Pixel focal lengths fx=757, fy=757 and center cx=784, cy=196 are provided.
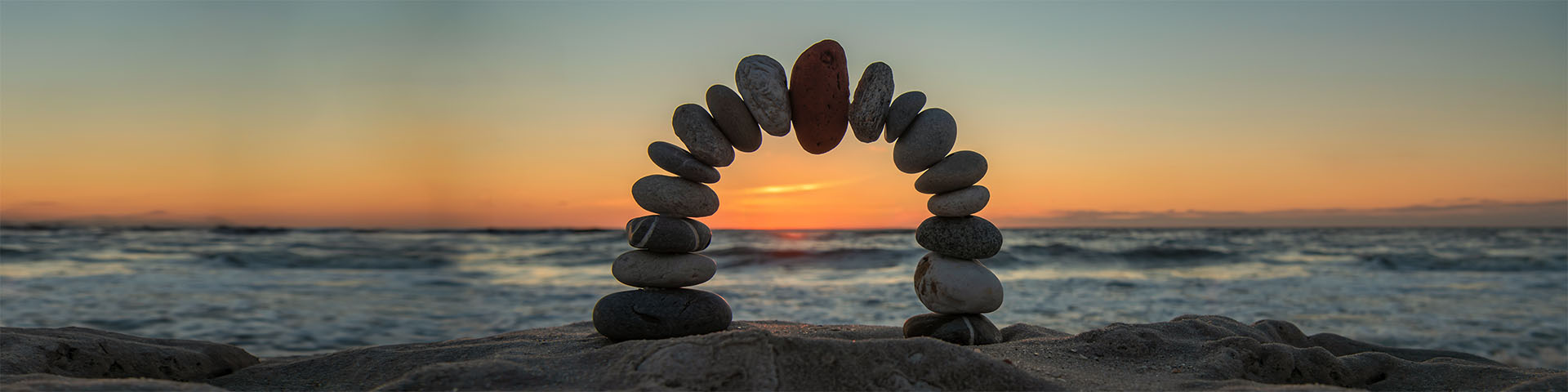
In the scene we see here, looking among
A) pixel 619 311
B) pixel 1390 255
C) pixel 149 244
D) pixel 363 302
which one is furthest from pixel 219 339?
pixel 1390 255

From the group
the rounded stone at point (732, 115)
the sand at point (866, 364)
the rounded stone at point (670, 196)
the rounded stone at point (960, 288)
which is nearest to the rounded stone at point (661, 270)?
the rounded stone at point (670, 196)

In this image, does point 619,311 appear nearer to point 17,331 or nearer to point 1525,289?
point 17,331

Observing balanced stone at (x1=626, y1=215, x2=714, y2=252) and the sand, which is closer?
the sand

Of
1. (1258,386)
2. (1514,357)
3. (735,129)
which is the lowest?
(1514,357)

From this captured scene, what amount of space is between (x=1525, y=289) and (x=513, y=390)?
1340 centimetres

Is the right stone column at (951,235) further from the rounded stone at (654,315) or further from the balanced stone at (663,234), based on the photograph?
the balanced stone at (663,234)

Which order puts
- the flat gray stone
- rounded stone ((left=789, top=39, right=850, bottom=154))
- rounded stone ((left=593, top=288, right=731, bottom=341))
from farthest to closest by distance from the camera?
rounded stone ((left=789, top=39, right=850, bottom=154)), rounded stone ((left=593, top=288, right=731, bottom=341)), the flat gray stone

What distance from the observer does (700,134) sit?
410cm

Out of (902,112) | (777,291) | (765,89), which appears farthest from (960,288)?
(777,291)

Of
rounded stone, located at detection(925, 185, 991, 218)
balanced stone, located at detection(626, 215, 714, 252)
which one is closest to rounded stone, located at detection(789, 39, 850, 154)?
rounded stone, located at detection(925, 185, 991, 218)

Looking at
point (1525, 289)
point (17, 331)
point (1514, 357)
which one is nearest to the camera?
point (17, 331)

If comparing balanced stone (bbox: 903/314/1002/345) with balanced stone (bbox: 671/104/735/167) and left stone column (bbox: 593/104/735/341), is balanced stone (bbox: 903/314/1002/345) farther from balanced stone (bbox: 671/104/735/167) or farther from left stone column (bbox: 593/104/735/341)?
balanced stone (bbox: 671/104/735/167)

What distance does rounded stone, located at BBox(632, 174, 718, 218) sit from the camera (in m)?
4.13

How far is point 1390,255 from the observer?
18.0 metres
